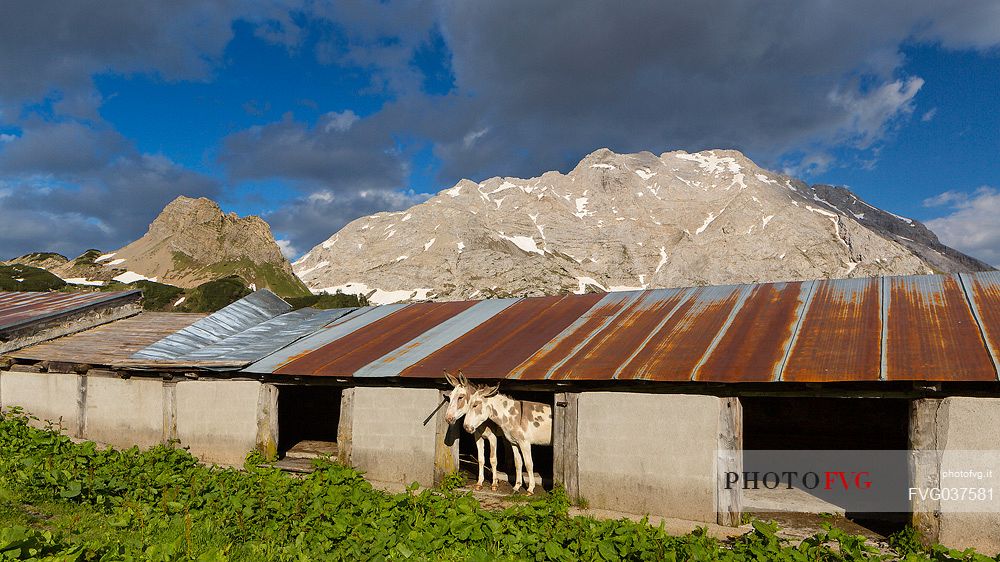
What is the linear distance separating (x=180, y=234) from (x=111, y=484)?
151 m

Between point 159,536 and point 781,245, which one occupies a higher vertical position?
point 781,245

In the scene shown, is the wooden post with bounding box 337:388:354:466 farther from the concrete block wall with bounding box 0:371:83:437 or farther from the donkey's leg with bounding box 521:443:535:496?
the concrete block wall with bounding box 0:371:83:437

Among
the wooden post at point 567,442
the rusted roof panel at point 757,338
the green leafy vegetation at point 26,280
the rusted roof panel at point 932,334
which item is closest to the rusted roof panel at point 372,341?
the wooden post at point 567,442

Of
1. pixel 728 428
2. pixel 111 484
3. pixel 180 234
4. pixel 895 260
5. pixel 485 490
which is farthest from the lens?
pixel 895 260

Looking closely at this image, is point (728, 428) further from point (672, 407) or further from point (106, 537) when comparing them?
point (106, 537)

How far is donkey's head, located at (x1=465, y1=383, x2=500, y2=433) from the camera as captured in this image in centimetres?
1240

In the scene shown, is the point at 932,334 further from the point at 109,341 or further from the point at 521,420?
the point at 109,341

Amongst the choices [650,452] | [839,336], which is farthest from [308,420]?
[839,336]

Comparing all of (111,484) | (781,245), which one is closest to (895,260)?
(781,245)

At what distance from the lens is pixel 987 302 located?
11695 millimetres

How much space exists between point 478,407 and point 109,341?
14.7m

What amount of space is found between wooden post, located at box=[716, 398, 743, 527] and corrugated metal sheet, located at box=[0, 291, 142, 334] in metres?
21.8

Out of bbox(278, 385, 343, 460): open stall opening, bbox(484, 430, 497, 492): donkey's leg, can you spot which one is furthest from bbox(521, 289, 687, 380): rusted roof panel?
bbox(278, 385, 343, 460): open stall opening

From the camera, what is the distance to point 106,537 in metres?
8.66
